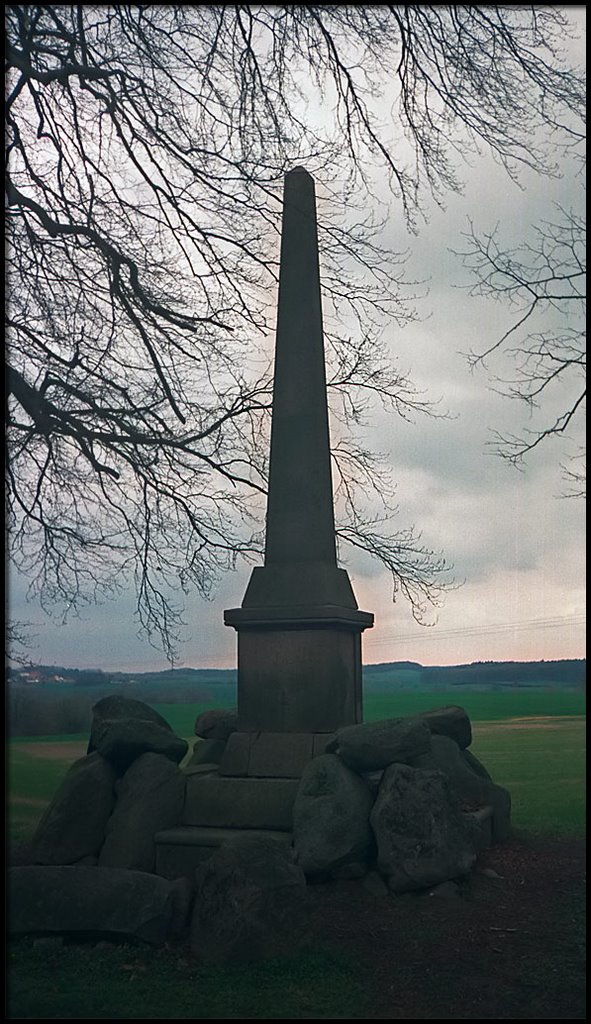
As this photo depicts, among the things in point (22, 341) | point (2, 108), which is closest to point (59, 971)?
point (22, 341)

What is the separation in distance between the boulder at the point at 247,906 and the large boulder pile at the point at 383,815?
870 millimetres

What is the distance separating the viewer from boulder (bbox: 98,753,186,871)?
802cm

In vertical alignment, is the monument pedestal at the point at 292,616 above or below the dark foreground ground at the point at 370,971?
above

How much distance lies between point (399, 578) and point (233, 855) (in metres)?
4.75

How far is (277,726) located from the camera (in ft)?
28.6

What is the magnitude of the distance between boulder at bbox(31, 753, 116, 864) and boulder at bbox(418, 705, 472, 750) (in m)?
3.20

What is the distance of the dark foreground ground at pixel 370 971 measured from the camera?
565 centimetres

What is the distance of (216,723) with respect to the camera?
33.7 feet

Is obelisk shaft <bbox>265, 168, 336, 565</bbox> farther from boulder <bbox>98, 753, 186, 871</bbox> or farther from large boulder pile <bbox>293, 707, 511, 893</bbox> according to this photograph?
boulder <bbox>98, 753, 186, 871</bbox>

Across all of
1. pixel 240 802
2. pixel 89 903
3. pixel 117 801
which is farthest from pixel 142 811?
pixel 89 903

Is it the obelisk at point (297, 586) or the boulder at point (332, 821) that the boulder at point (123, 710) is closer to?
the obelisk at point (297, 586)

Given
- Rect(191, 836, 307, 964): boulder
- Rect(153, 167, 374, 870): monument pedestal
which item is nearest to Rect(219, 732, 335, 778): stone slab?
Rect(153, 167, 374, 870): monument pedestal

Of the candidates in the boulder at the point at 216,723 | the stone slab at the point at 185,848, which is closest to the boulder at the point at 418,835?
the stone slab at the point at 185,848

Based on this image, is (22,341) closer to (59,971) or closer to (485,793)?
(59,971)
